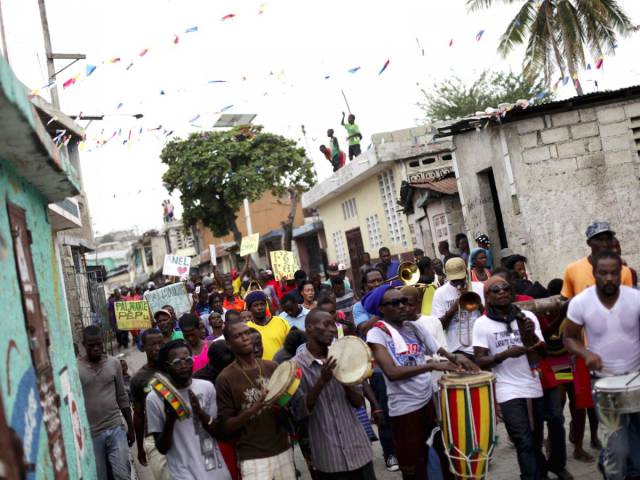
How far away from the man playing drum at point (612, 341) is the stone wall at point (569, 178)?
7.69 meters

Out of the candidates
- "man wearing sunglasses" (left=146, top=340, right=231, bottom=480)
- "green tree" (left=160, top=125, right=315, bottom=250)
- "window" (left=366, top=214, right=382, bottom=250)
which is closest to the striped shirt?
"man wearing sunglasses" (left=146, top=340, right=231, bottom=480)

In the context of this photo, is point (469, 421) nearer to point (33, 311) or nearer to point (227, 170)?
point (33, 311)

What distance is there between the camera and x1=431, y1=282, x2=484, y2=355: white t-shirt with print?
7.14 meters

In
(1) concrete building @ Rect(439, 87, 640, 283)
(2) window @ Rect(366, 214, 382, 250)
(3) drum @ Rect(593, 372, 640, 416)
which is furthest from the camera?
(2) window @ Rect(366, 214, 382, 250)

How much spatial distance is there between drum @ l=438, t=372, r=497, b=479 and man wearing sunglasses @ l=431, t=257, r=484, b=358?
1.85 meters

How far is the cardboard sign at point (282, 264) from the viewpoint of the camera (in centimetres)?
1483

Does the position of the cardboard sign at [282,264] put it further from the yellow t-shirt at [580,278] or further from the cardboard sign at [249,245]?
the yellow t-shirt at [580,278]

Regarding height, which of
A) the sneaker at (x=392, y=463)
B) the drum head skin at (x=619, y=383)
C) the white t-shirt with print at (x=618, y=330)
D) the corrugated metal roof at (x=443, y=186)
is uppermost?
the corrugated metal roof at (x=443, y=186)

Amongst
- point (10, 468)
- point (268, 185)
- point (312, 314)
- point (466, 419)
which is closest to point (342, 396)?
point (312, 314)

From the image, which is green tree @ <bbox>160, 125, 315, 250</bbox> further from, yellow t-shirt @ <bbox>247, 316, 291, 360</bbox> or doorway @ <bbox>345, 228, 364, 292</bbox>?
yellow t-shirt @ <bbox>247, 316, 291, 360</bbox>

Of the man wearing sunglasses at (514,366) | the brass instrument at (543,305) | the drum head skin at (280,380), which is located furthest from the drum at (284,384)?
the brass instrument at (543,305)

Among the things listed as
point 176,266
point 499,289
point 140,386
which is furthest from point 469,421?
point 176,266

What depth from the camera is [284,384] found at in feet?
14.8

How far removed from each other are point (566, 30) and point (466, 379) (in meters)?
18.8
